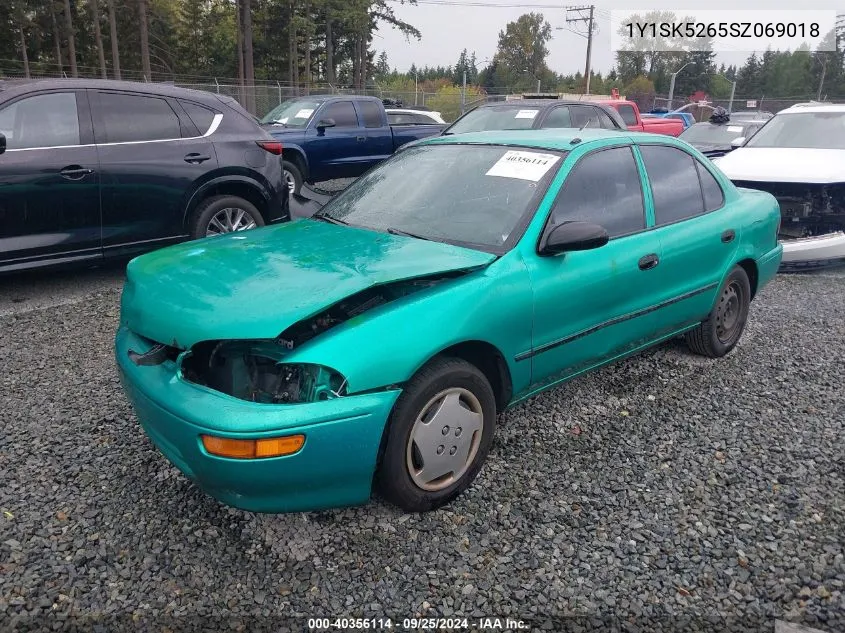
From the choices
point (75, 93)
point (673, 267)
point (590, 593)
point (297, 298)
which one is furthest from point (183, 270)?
point (75, 93)

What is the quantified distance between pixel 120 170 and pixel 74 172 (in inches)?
13.5

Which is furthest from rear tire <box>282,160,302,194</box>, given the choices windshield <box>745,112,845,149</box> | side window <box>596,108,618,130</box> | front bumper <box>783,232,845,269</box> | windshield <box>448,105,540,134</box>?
front bumper <box>783,232,845,269</box>

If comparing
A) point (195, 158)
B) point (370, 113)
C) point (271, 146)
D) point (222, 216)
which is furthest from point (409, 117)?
point (195, 158)

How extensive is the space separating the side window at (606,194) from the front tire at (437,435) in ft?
3.30

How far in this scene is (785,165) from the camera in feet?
23.9

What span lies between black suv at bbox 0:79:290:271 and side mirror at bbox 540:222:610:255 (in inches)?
150

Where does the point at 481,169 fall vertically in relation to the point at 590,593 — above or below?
above

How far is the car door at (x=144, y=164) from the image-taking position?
17.4 ft

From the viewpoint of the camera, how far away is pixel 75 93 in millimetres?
5203

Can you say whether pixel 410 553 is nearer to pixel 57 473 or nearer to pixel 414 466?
pixel 414 466

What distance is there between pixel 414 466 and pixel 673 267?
2078 millimetres

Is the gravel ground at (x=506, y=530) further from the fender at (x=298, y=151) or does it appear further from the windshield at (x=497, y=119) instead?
the fender at (x=298, y=151)

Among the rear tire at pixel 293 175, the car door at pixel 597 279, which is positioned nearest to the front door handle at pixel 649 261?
the car door at pixel 597 279

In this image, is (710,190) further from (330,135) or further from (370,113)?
(370,113)
